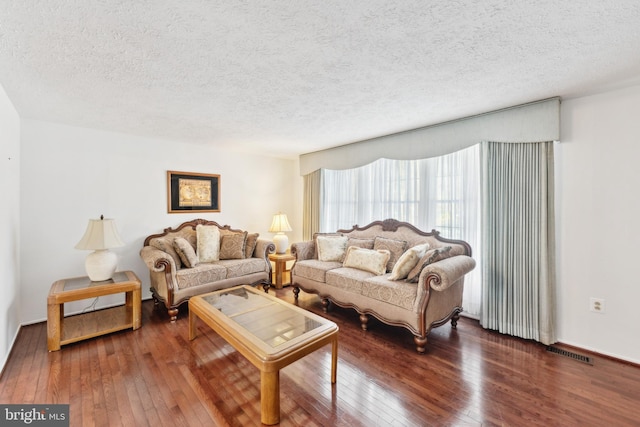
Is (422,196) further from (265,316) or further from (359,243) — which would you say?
(265,316)

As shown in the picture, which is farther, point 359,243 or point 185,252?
point 359,243

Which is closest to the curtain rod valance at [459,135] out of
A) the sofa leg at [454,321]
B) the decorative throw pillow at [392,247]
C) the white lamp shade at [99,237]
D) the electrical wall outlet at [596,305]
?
the decorative throw pillow at [392,247]

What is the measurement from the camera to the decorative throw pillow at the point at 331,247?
396cm

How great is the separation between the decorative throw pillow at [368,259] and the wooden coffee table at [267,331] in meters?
1.19

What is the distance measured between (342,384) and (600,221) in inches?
104

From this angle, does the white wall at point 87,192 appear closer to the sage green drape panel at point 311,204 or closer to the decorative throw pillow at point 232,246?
the decorative throw pillow at point 232,246

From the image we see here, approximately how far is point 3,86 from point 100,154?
1.38 m

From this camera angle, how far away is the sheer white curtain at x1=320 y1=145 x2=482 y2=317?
10.8 feet

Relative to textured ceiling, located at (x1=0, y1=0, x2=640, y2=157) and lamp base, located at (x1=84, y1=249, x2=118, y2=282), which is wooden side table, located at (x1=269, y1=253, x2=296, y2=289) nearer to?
lamp base, located at (x1=84, y1=249, x2=118, y2=282)

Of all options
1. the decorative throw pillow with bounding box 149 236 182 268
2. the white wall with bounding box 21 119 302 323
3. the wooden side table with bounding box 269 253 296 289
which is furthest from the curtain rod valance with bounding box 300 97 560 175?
the decorative throw pillow with bounding box 149 236 182 268

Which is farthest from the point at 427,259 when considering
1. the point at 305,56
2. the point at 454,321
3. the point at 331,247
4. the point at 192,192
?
the point at 192,192

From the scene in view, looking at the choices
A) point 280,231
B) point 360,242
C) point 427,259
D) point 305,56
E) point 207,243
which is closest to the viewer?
point 305,56

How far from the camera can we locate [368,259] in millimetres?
3424

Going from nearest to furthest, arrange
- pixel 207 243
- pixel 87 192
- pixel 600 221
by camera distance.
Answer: pixel 600 221 < pixel 87 192 < pixel 207 243
